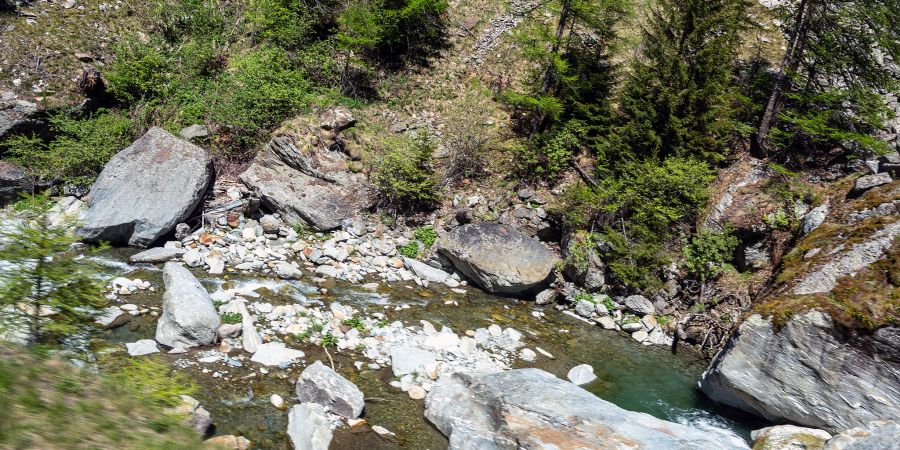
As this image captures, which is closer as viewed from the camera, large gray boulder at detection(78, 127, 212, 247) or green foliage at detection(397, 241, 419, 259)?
large gray boulder at detection(78, 127, 212, 247)

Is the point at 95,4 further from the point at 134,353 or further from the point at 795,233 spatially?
the point at 795,233

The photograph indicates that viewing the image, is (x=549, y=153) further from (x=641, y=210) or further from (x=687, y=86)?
(x=687, y=86)

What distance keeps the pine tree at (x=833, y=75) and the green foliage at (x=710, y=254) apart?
3.44m

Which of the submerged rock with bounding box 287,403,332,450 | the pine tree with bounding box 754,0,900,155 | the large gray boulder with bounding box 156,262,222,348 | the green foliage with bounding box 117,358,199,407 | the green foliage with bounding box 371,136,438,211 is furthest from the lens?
the green foliage with bounding box 371,136,438,211

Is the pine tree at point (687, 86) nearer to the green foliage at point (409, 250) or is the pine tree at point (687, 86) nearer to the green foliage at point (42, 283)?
the green foliage at point (409, 250)

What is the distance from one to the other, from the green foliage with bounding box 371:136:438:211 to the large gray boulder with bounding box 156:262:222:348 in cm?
721

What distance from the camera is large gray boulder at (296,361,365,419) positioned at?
25.8 ft

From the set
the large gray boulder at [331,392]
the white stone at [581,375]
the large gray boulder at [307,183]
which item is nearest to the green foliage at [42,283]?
the large gray boulder at [331,392]

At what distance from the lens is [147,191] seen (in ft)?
42.8

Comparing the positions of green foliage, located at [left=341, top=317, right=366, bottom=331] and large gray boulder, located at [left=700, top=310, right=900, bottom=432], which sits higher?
large gray boulder, located at [left=700, top=310, right=900, bottom=432]

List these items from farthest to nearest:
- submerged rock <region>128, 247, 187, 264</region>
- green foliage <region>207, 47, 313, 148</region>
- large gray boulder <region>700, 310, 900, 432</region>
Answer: green foliage <region>207, 47, 313, 148</region> < submerged rock <region>128, 247, 187, 264</region> < large gray boulder <region>700, 310, 900, 432</region>

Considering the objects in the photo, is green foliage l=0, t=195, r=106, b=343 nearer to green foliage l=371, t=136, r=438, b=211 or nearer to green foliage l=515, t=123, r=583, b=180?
green foliage l=371, t=136, r=438, b=211

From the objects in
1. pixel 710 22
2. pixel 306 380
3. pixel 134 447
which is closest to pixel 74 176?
pixel 306 380

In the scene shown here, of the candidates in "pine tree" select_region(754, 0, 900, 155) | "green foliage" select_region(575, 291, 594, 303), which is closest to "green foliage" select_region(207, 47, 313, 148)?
"green foliage" select_region(575, 291, 594, 303)
